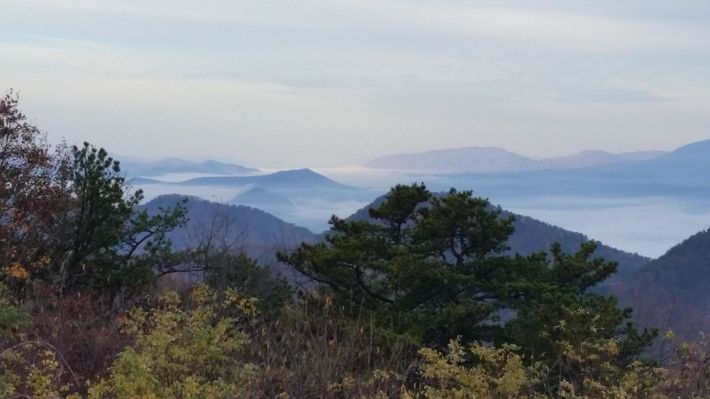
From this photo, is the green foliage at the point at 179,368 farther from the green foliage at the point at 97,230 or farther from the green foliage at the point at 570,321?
the green foliage at the point at 97,230

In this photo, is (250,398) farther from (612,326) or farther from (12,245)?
(12,245)

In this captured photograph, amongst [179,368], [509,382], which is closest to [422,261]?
[509,382]

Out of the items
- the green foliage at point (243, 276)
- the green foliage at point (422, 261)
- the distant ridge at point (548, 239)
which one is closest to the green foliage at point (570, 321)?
the green foliage at point (422, 261)

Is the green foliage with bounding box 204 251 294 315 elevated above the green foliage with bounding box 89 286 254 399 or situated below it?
below

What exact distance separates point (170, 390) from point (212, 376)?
1.48 m

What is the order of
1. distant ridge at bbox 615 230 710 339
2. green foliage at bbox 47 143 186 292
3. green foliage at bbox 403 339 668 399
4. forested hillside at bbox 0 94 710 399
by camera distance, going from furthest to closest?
distant ridge at bbox 615 230 710 339 → green foliage at bbox 47 143 186 292 → forested hillside at bbox 0 94 710 399 → green foliage at bbox 403 339 668 399

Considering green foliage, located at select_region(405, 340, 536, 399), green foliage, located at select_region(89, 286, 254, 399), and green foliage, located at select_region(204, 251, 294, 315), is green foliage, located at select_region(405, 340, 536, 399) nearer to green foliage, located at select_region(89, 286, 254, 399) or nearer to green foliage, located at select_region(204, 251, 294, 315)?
green foliage, located at select_region(89, 286, 254, 399)

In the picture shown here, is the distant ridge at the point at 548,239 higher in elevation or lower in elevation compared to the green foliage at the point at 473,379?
lower

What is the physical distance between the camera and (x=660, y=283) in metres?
105

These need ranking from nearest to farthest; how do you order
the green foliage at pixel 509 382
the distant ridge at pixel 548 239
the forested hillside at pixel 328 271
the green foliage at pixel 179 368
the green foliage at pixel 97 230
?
the green foliage at pixel 179 368 → the green foliage at pixel 509 382 → the forested hillside at pixel 328 271 → the green foliage at pixel 97 230 → the distant ridge at pixel 548 239

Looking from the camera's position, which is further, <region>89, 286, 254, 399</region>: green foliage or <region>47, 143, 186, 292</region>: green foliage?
<region>47, 143, 186, 292</region>: green foliage

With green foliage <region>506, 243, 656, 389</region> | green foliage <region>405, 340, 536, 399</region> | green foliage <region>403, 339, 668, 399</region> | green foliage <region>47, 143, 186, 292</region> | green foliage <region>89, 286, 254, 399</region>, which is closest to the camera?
green foliage <region>89, 286, 254, 399</region>

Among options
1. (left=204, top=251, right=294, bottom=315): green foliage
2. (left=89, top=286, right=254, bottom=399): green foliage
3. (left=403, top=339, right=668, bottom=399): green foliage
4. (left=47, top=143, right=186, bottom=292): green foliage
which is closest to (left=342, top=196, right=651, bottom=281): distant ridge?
(left=204, top=251, right=294, bottom=315): green foliage

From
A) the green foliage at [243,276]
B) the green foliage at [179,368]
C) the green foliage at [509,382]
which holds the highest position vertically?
the green foliage at [179,368]
